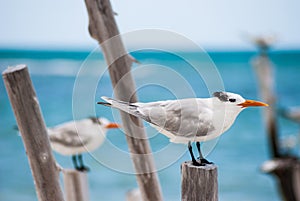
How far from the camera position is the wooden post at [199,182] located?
1.38m

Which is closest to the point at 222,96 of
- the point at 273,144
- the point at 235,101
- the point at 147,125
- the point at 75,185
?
the point at 235,101

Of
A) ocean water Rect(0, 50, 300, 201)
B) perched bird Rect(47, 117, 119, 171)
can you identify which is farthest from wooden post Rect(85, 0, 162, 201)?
perched bird Rect(47, 117, 119, 171)

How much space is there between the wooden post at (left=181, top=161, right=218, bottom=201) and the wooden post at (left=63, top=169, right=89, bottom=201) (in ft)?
3.34

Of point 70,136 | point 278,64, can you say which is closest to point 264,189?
point 70,136

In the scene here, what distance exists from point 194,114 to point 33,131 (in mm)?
683

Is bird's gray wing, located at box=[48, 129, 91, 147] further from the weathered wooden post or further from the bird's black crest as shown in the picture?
the weathered wooden post

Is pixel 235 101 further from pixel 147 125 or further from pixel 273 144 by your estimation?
pixel 273 144

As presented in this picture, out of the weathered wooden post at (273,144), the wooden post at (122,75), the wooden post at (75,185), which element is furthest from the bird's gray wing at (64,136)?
the weathered wooden post at (273,144)

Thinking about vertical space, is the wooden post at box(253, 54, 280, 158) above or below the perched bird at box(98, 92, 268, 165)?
below

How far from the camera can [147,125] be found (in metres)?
1.71

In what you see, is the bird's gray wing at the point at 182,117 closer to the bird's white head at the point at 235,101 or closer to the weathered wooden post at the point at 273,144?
the bird's white head at the point at 235,101

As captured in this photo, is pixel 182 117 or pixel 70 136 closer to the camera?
pixel 182 117

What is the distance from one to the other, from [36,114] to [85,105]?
239 mm

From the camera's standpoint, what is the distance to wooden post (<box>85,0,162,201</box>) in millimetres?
1946
